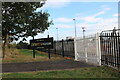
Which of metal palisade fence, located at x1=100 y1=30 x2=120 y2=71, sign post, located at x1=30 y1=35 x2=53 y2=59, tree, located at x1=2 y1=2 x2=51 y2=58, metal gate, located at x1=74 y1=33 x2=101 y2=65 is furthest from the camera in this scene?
tree, located at x1=2 y1=2 x2=51 y2=58

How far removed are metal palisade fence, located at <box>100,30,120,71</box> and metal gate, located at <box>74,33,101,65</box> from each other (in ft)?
1.53

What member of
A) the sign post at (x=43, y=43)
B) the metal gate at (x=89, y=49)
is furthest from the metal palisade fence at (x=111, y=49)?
the sign post at (x=43, y=43)

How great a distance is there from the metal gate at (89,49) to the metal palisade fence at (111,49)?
0.47 meters

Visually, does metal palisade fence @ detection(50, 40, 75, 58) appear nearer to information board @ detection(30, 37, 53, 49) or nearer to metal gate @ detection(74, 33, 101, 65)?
metal gate @ detection(74, 33, 101, 65)

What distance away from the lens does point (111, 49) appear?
31.5 feet

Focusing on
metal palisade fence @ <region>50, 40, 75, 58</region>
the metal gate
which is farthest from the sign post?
metal palisade fence @ <region>50, 40, 75, 58</region>

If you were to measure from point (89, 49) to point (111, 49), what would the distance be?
327 centimetres

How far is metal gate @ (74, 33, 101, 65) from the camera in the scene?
37.4ft

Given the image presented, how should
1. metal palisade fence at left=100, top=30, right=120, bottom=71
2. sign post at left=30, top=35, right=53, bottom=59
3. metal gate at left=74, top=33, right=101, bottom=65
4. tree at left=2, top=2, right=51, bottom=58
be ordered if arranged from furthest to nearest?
1. tree at left=2, top=2, right=51, bottom=58
2. sign post at left=30, top=35, right=53, bottom=59
3. metal gate at left=74, top=33, right=101, bottom=65
4. metal palisade fence at left=100, top=30, right=120, bottom=71

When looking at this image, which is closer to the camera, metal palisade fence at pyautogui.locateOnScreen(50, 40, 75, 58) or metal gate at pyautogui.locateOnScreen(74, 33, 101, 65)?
metal gate at pyautogui.locateOnScreen(74, 33, 101, 65)

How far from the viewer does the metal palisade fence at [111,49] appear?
8836 mm

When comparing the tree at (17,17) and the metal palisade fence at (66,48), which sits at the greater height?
the tree at (17,17)

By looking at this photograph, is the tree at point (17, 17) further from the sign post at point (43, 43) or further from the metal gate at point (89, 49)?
the metal gate at point (89, 49)

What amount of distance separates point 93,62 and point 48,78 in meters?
4.65
